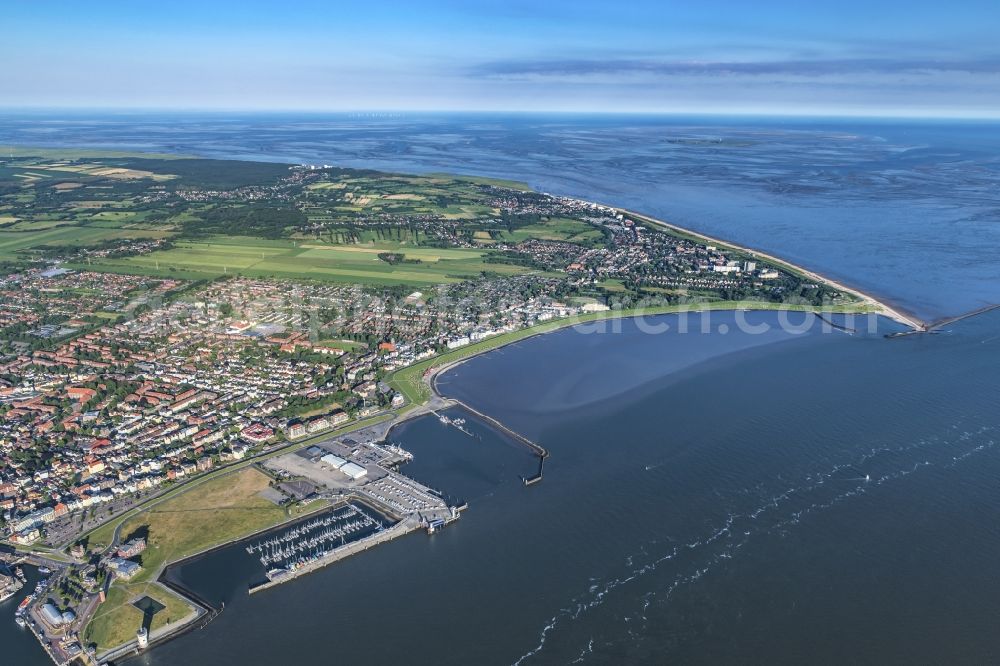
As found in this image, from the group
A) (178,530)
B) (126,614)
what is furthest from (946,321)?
(126,614)

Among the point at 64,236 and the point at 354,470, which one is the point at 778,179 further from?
the point at 354,470

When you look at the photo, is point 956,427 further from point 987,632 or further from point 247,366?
point 247,366

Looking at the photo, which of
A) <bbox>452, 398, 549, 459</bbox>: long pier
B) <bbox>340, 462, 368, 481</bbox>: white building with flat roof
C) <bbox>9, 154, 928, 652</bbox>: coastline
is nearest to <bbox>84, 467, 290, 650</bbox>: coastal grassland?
<bbox>9, 154, 928, 652</bbox>: coastline

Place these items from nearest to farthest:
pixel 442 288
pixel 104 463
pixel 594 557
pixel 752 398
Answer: pixel 594 557 < pixel 104 463 < pixel 752 398 < pixel 442 288

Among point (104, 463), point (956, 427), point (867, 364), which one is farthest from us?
point (867, 364)

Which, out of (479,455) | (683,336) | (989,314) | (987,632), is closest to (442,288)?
(683,336)

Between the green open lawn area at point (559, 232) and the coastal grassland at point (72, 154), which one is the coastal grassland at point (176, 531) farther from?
the coastal grassland at point (72, 154)

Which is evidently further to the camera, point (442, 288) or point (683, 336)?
point (442, 288)

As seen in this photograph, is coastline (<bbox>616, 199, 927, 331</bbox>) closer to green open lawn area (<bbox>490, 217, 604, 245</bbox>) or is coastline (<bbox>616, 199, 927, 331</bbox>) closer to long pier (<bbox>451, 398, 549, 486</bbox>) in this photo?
green open lawn area (<bbox>490, 217, 604, 245</bbox>)
